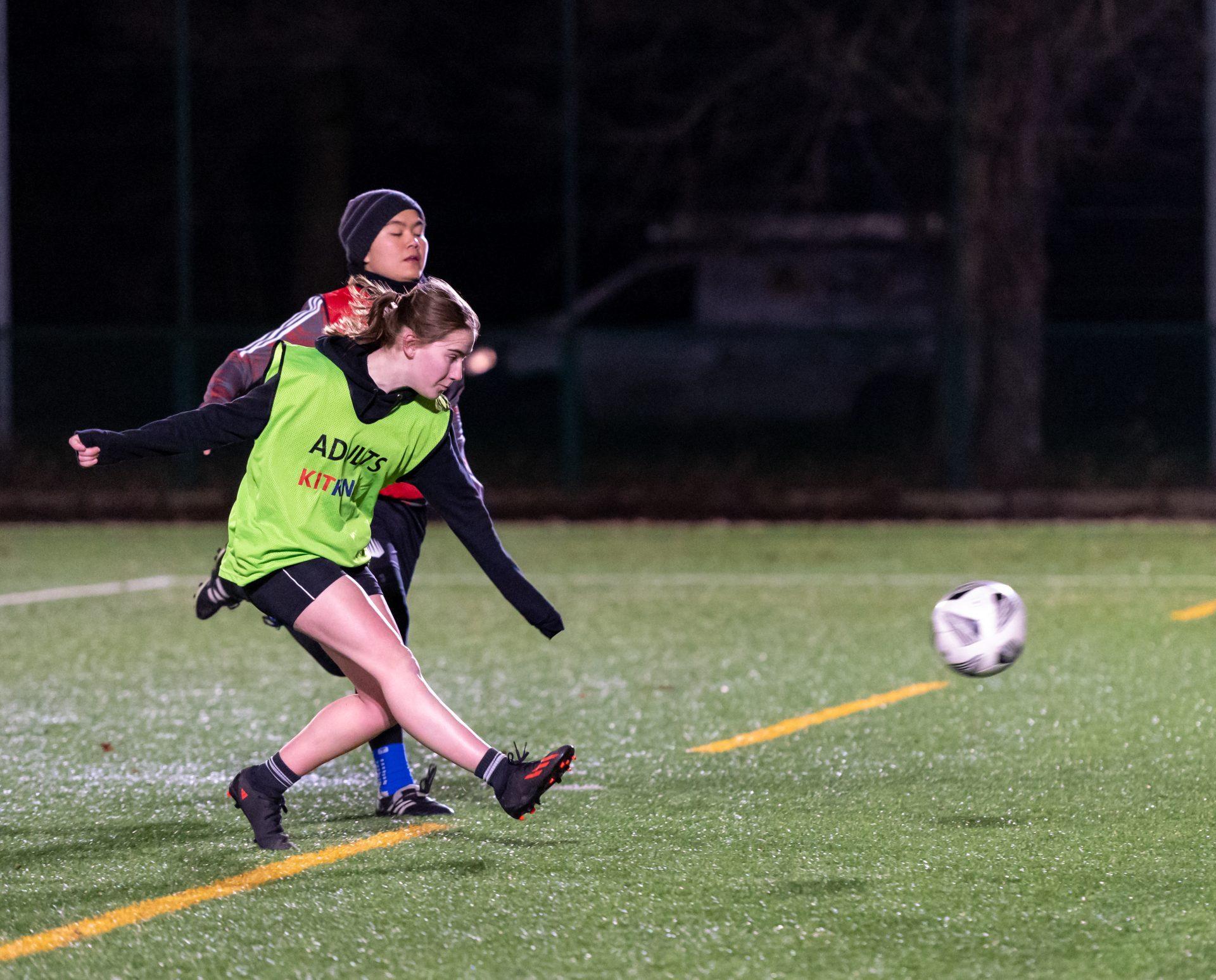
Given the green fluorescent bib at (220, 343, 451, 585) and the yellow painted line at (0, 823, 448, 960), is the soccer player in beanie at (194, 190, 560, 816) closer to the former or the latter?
the green fluorescent bib at (220, 343, 451, 585)

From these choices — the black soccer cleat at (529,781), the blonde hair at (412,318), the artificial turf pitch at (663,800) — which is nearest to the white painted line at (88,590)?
the artificial turf pitch at (663,800)

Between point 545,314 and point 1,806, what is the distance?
23.9 meters

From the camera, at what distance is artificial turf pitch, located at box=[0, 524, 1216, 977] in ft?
15.3

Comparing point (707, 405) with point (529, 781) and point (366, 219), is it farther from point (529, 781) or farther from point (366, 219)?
point (529, 781)

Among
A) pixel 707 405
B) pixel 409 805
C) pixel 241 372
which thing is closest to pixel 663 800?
pixel 409 805

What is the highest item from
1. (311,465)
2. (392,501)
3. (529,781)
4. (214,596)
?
(311,465)

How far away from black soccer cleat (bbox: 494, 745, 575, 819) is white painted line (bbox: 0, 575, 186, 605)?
24.1 feet

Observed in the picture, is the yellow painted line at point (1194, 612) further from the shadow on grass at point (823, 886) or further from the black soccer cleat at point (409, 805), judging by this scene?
the shadow on grass at point (823, 886)

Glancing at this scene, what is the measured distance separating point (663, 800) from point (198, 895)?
66.9 inches

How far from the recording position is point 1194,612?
442 inches

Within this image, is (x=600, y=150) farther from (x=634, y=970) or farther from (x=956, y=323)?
(x=634, y=970)

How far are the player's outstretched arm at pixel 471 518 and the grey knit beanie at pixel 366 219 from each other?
73cm

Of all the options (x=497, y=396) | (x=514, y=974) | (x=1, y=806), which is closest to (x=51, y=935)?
(x=514, y=974)

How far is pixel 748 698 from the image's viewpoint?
8469mm
